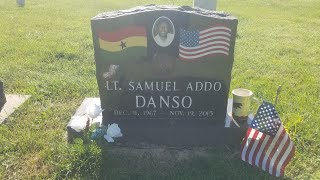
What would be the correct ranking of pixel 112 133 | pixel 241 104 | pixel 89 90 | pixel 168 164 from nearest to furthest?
pixel 168 164 < pixel 112 133 < pixel 241 104 < pixel 89 90

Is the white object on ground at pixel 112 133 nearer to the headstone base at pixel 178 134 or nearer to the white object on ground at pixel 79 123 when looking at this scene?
the headstone base at pixel 178 134

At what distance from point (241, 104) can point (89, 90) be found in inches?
107

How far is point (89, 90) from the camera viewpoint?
20.1 feet

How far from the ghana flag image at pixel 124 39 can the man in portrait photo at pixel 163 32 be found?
131mm

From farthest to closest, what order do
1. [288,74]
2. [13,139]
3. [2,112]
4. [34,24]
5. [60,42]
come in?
[34,24] < [60,42] < [288,74] < [2,112] < [13,139]

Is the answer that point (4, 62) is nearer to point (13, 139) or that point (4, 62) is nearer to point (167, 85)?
point (13, 139)

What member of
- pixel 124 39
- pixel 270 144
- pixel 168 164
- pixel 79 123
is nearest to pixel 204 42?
pixel 124 39

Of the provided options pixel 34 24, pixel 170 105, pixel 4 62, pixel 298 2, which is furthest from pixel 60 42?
pixel 298 2

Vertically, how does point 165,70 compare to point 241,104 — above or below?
above

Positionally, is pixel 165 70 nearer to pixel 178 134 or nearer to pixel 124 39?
pixel 124 39

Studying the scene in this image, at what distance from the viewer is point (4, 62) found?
24.2ft

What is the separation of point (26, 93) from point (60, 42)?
3248mm

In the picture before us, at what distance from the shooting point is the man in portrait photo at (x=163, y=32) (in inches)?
157

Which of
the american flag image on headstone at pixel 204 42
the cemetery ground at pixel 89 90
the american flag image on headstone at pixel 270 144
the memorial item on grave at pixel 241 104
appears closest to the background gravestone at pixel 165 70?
the american flag image on headstone at pixel 204 42
